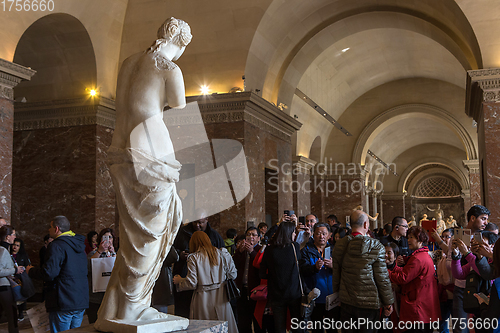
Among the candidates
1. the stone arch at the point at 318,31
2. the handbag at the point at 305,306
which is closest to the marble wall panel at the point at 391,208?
the stone arch at the point at 318,31

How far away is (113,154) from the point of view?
314 cm

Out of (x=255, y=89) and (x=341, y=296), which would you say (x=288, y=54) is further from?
(x=341, y=296)

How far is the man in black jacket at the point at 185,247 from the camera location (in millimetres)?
5568

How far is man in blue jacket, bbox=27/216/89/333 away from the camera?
174 inches

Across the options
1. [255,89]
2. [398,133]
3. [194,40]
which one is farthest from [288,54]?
[398,133]

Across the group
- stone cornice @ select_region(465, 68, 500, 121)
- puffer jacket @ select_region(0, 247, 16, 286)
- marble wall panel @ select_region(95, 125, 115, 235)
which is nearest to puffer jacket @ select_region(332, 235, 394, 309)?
puffer jacket @ select_region(0, 247, 16, 286)

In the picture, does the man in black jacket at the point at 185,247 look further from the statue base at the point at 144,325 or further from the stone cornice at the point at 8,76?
the stone cornice at the point at 8,76

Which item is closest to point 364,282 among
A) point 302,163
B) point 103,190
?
point 103,190

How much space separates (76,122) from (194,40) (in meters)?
3.17

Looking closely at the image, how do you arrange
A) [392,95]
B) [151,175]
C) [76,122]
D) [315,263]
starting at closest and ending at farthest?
[151,175] → [315,263] → [76,122] → [392,95]

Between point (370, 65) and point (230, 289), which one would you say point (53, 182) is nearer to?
point (230, 289)

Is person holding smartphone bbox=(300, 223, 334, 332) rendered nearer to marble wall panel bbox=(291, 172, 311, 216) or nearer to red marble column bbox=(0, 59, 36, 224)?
red marble column bbox=(0, 59, 36, 224)

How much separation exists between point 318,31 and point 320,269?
886cm

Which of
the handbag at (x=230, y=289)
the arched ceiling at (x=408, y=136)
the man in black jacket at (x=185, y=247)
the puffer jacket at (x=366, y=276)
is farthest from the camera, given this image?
the arched ceiling at (x=408, y=136)
